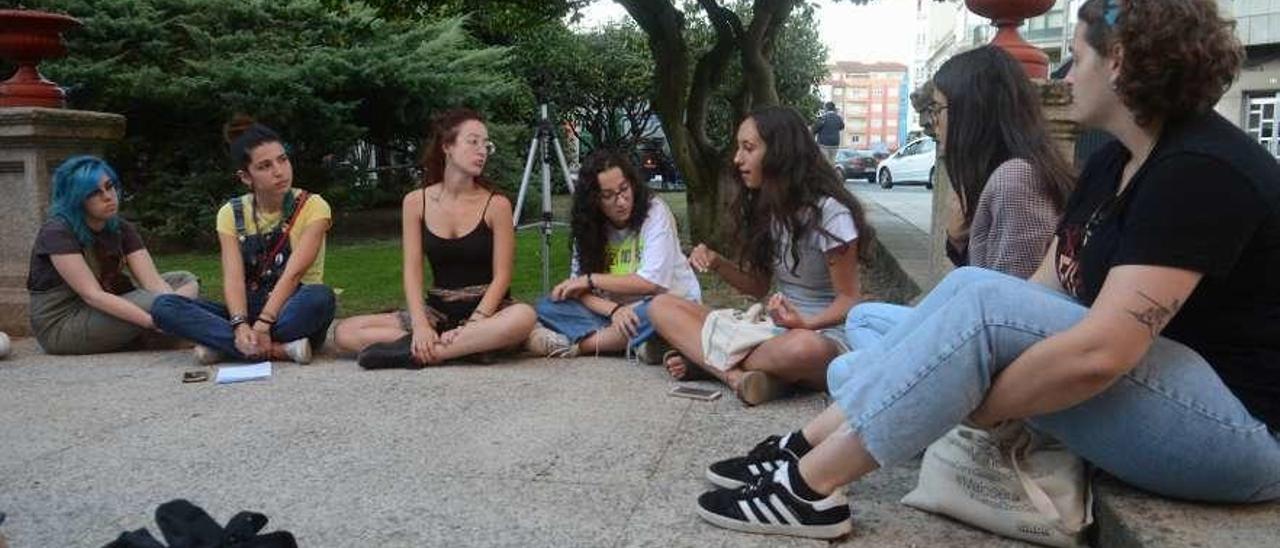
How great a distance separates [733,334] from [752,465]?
3.62 feet

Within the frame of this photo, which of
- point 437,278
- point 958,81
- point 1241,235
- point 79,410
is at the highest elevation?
point 958,81

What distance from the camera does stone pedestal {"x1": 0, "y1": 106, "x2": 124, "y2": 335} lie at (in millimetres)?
5766

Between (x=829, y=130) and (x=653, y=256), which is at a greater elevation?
(x=829, y=130)

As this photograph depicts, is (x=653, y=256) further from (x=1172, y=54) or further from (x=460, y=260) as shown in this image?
(x=1172, y=54)

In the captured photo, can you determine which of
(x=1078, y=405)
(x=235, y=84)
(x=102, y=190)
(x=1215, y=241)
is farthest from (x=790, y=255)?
(x=235, y=84)

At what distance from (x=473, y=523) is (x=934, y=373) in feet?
4.09

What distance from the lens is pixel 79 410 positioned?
3.99m

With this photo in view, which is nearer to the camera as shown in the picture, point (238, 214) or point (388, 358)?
point (388, 358)

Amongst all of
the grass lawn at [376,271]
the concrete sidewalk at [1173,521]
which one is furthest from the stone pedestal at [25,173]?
the concrete sidewalk at [1173,521]

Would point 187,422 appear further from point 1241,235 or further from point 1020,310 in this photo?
point 1241,235

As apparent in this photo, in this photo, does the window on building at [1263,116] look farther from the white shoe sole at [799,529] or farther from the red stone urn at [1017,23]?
the white shoe sole at [799,529]

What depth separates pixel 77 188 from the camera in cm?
488

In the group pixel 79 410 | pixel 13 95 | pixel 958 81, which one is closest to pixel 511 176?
pixel 13 95

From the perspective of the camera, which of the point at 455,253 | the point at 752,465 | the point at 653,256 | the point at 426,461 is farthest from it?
the point at 455,253
